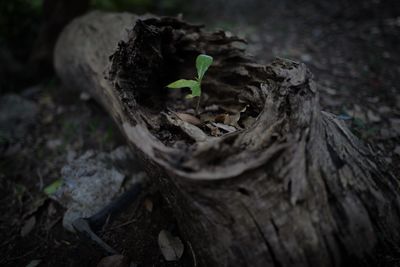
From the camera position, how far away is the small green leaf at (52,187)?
2.48 metres

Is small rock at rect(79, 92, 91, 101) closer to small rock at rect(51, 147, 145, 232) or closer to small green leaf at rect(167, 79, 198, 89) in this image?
small rock at rect(51, 147, 145, 232)

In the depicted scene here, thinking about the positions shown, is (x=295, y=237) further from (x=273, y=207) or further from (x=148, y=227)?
(x=148, y=227)

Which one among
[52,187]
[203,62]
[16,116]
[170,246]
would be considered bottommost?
[52,187]

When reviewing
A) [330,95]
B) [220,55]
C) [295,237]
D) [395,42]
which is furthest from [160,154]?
[395,42]

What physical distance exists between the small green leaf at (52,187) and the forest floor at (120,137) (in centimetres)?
7

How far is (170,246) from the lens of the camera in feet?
6.27

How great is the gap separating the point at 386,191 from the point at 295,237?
618mm

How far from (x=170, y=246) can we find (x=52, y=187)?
1297mm

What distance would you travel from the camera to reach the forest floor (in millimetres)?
2125

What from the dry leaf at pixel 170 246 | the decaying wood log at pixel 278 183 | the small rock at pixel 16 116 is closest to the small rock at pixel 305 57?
the decaying wood log at pixel 278 183

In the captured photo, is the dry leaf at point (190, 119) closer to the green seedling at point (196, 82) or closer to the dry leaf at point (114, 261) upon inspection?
the green seedling at point (196, 82)

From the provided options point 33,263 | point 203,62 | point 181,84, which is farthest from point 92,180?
point 203,62

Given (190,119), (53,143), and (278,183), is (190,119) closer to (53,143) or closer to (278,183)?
(278,183)

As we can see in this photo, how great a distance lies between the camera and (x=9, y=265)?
6.98 feet
